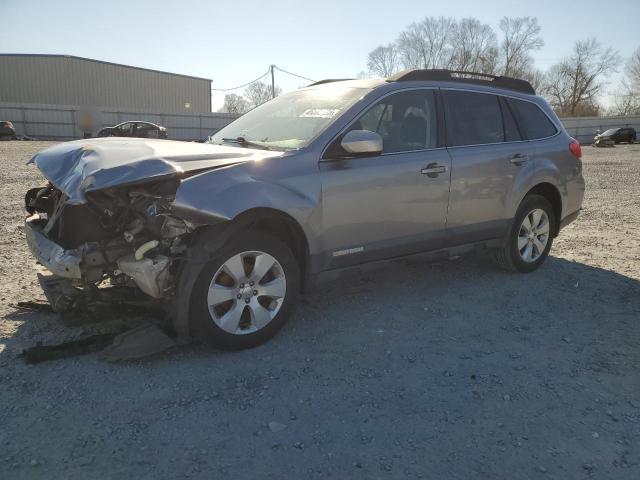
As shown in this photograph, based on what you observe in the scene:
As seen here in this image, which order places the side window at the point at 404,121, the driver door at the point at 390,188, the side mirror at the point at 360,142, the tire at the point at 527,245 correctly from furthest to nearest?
the tire at the point at 527,245, the side window at the point at 404,121, the driver door at the point at 390,188, the side mirror at the point at 360,142

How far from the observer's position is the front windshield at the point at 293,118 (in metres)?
3.99

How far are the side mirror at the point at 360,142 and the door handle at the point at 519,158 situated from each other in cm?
187

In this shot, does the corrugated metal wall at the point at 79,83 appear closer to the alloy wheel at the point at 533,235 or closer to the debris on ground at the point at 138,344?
the alloy wheel at the point at 533,235

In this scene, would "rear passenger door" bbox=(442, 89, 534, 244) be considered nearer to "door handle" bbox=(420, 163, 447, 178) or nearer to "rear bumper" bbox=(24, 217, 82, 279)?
"door handle" bbox=(420, 163, 447, 178)

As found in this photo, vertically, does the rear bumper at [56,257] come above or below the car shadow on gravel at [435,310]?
above

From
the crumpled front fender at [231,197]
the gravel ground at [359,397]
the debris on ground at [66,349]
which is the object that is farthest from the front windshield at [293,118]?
the debris on ground at [66,349]

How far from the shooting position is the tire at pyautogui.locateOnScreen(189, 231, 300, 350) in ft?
11.0

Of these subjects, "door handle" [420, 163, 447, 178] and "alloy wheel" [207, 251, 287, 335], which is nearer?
"alloy wheel" [207, 251, 287, 335]

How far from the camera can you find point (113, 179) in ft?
10.2

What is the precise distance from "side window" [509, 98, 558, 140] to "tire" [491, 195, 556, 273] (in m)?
0.66

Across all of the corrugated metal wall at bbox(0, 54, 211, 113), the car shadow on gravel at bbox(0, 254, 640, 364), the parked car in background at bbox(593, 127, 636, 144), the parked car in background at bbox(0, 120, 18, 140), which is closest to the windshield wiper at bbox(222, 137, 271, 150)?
the car shadow on gravel at bbox(0, 254, 640, 364)

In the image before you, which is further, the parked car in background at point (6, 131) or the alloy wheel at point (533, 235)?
the parked car in background at point (6, 131)

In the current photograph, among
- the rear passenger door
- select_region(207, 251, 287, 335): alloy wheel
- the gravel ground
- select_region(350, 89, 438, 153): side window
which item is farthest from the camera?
the rear passenger door

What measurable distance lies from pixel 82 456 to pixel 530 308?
11.9 ft
